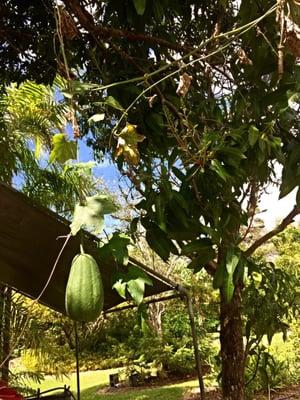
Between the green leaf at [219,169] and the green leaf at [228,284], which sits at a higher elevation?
the green leaf at [219,169]

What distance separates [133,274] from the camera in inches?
56.2

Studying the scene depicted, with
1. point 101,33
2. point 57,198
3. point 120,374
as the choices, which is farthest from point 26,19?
point 120,374

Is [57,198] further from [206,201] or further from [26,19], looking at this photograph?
[206,201]

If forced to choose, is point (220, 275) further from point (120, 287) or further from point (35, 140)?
point (35, 140)

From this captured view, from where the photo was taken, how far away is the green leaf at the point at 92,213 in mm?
1061

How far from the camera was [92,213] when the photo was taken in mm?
1077

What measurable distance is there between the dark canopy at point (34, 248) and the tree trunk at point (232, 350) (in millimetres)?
1379

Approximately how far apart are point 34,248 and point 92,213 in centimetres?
119

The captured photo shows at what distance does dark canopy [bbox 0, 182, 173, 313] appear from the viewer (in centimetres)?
193

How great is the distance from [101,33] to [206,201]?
0.62 m

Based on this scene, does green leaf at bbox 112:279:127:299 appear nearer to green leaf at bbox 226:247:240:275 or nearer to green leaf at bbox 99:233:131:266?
green leaf at bbox 99:233:131:266

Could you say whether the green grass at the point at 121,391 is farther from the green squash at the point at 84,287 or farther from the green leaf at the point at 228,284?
the green squash at the point at 84,287

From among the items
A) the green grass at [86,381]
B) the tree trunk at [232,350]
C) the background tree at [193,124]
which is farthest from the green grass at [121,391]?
the background tree at [193,124]

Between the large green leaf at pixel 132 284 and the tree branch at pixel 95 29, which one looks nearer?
the large green leaf at pixel 132 284
